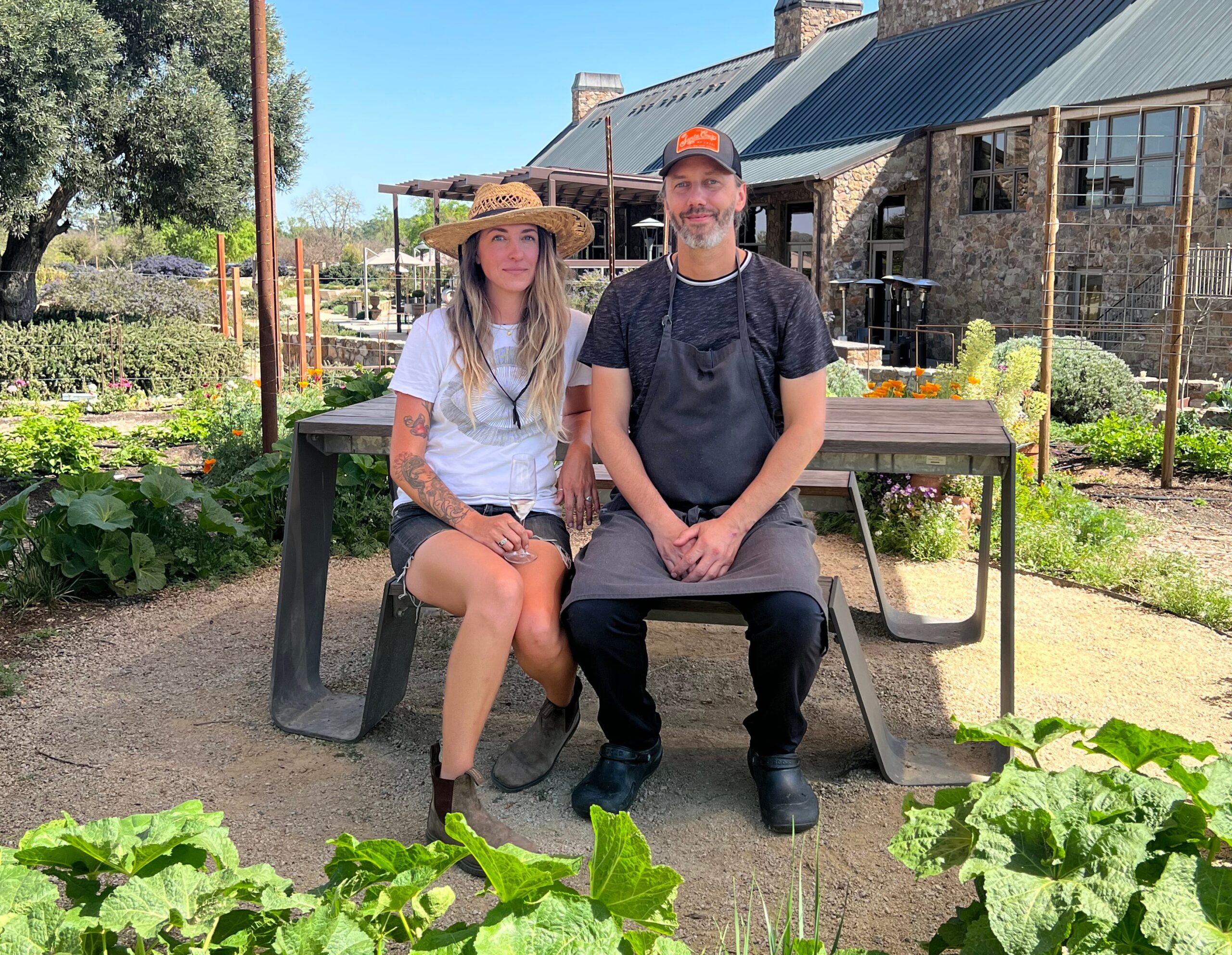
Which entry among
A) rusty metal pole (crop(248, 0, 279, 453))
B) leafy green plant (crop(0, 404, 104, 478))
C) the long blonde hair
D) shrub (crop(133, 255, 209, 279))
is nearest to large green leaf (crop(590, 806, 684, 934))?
the long blonde hair

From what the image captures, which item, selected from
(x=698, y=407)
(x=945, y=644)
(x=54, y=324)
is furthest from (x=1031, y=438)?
(x=54, y=324)

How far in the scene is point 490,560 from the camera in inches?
102

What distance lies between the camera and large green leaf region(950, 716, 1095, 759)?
5.47 feet

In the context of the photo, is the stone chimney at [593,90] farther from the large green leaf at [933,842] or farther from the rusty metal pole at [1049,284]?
the large green leaf at [933,842]

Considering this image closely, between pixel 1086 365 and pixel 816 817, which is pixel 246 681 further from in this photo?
pixel 1086 365

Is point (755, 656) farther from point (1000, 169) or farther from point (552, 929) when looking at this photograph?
point (1000, 169)

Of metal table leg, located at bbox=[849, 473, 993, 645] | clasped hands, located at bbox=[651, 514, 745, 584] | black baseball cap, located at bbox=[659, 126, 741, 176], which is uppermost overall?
black baseball cap, located at bbox=[659, 126, 741, 176]

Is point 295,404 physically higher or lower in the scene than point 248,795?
higher

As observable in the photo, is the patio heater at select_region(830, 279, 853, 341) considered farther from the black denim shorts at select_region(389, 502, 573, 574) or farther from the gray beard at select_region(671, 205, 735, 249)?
the black denim shorts at select_region(389, 502, 573, 574)

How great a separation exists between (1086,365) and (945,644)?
6302 millimetres

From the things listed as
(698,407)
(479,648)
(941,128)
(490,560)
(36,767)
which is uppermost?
(941,128)

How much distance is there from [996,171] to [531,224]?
622 inches

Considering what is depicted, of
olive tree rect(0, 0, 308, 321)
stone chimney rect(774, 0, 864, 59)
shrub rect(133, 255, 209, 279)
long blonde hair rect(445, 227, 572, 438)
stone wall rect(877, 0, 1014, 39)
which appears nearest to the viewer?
long blonde hair rect(445, 227, 572, 438)

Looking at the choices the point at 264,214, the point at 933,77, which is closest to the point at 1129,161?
the point at 933,77
